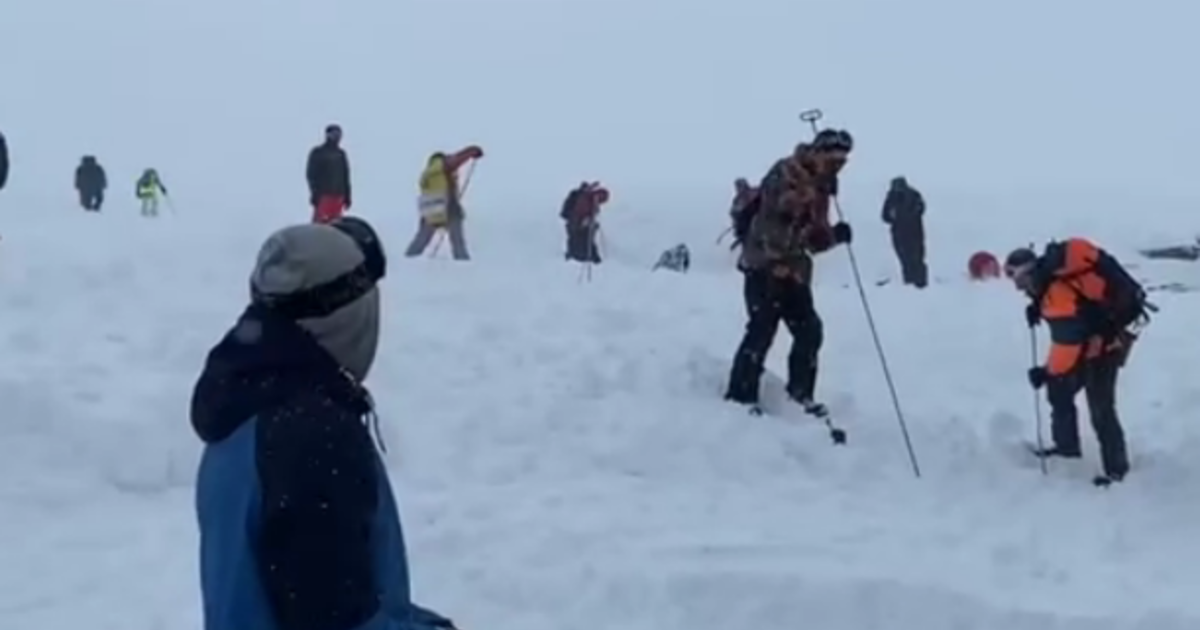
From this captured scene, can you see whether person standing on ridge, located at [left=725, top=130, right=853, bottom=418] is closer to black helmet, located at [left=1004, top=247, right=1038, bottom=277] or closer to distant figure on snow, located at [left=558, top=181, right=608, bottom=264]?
black helmet, located at [left=1004, top=247, right=1038, bottom=277]

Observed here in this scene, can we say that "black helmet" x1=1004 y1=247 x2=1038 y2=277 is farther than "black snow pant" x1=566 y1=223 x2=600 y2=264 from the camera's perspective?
No

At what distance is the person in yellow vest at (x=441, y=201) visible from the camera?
62.5 feet

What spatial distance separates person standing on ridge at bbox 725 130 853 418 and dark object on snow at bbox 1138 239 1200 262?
76.4 ft

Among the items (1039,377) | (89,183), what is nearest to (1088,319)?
(1039,377)

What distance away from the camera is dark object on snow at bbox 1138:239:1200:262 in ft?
107

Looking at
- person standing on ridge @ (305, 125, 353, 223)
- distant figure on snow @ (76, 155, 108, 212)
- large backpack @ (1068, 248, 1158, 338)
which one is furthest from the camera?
distant figure on snow @ (76, 155, 108, 212)

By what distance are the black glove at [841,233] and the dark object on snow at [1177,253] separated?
23.5 metres

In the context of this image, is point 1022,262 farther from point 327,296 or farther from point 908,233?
point 908,233

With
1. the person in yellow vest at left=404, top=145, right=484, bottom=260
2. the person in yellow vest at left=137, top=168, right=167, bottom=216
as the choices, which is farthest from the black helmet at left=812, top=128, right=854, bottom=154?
the person in yellow vest at left=137, top=168, right=167, bottom=216

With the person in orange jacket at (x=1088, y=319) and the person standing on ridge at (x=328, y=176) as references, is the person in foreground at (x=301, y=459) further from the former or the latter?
the person standing on ridge at (x=328, y=176)

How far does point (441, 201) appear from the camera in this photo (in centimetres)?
1914

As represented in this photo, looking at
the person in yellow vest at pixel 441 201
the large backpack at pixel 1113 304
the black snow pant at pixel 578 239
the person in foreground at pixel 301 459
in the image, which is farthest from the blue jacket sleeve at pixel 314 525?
the black snow pant at pixel 578 239

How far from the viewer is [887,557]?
7.95 metres

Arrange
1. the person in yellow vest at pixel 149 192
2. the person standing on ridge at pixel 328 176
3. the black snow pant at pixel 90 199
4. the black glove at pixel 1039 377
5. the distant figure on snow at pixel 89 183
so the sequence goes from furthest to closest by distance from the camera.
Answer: the person in yellow vest at pixel 149 192 < the distant figure on snow at pixel 89 183 < the black snow pant at pixel 90 199 < the person standing on ridge at pixel 328 176 < the black glove at pixel 1039 377
